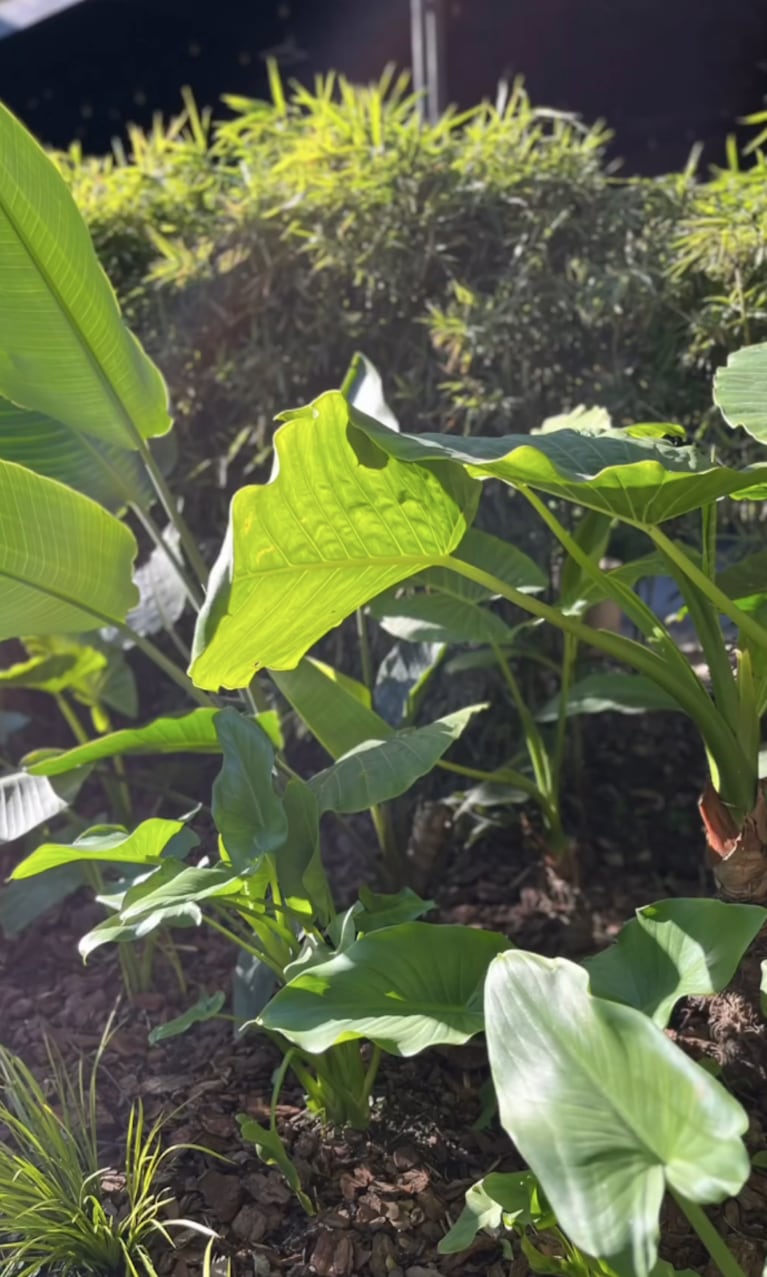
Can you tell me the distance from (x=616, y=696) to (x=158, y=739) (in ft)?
2.32

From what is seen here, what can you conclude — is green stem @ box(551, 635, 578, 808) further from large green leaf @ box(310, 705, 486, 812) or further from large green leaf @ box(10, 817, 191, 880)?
large green leaf @ box(10, 817, 191, 880)

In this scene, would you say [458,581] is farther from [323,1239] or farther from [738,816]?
[323,1239]

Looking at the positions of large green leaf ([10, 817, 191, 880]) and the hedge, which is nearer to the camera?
large green leaf ([10, 817, 191, 880])

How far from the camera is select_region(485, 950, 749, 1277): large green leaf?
0.74 m

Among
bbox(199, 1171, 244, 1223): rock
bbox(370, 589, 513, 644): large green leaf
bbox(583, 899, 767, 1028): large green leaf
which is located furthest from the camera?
bbox(370, 589, 513, 644): large green leaf

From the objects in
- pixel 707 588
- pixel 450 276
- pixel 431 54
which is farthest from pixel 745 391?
pixel 431 54

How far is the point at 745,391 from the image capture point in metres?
1.10

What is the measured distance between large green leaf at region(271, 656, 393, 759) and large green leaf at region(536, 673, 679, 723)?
0.38 metres

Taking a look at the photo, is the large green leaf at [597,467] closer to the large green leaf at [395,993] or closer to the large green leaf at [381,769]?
the large green leaf at [381,769]

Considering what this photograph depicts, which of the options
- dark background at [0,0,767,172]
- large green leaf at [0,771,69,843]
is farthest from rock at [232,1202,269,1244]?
dark background at [0,0,767,172]

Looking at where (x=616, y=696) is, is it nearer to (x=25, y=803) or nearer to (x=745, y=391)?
(x=745, y=391)

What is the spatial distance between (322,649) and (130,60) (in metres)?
2.94

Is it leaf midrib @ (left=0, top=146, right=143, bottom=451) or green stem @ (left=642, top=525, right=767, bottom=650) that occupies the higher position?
leaf midrib @ (left=0, top=146, right=143, bottom=451)

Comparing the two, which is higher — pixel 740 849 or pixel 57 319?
pixel 57 319
